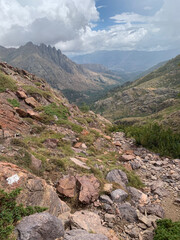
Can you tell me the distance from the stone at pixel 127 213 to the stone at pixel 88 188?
1.50 meters

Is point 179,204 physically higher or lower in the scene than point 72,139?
lower

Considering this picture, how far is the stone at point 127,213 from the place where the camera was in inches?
322

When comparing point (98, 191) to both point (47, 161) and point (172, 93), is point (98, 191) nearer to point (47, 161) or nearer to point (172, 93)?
point (47, 161)

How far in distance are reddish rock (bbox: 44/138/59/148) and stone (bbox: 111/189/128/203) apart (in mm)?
6555

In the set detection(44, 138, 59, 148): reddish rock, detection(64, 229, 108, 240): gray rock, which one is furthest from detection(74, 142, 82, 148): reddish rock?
detection(64, 229, 108, 240): gray rock

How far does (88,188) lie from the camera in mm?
8852

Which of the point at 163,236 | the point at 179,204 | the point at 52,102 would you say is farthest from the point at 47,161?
the point at 52,102

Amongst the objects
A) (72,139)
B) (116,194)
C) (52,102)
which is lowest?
(116,194)

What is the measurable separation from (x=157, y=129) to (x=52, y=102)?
20.7 metres

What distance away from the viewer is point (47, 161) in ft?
32.6

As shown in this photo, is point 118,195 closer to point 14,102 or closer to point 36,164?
point 36,164

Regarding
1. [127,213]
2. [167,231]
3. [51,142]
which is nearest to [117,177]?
[127,213]

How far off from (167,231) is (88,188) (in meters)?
4.24

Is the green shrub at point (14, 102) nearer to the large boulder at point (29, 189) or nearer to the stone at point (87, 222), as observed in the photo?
the large boulder at point (29, 189)
